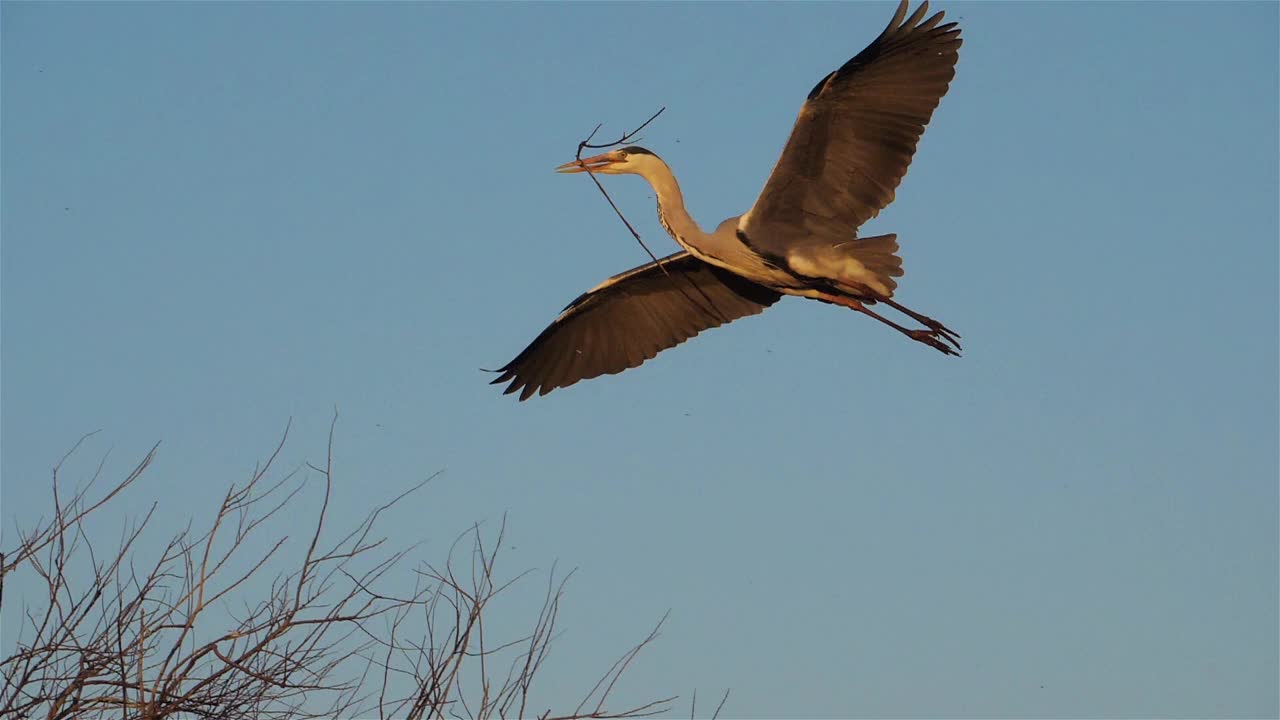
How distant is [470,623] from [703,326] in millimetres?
5183

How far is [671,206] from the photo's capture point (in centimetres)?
905

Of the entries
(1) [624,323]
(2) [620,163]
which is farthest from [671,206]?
(1) [624,323]

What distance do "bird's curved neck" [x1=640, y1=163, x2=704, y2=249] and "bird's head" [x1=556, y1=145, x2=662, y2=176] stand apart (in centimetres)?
5

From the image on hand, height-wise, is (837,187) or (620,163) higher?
(620,163)

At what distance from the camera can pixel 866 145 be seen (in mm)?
8602

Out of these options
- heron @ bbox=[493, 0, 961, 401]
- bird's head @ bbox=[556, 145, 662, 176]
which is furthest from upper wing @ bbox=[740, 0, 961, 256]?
bird's head @ bbox=[556, 145, 662, 176]

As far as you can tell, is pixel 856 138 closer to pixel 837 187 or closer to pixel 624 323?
pixel 837 187

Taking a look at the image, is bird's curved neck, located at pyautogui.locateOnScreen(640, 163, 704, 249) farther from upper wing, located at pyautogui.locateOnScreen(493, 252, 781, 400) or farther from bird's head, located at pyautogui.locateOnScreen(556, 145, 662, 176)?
upper wing, located at pyautogui.locateOnScreen(493, 252, 781, 400)

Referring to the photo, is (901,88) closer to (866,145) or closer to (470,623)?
(866,145)

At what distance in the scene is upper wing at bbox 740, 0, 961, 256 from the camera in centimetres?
841

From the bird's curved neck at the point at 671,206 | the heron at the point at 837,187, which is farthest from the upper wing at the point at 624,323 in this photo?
the bird's curved neck at the point at 671,206

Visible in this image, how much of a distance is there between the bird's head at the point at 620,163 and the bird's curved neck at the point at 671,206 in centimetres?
5

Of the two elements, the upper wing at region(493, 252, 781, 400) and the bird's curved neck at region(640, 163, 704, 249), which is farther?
the upper wing at region(493, 252, 781, 400)

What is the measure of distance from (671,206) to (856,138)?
4.01 feet
